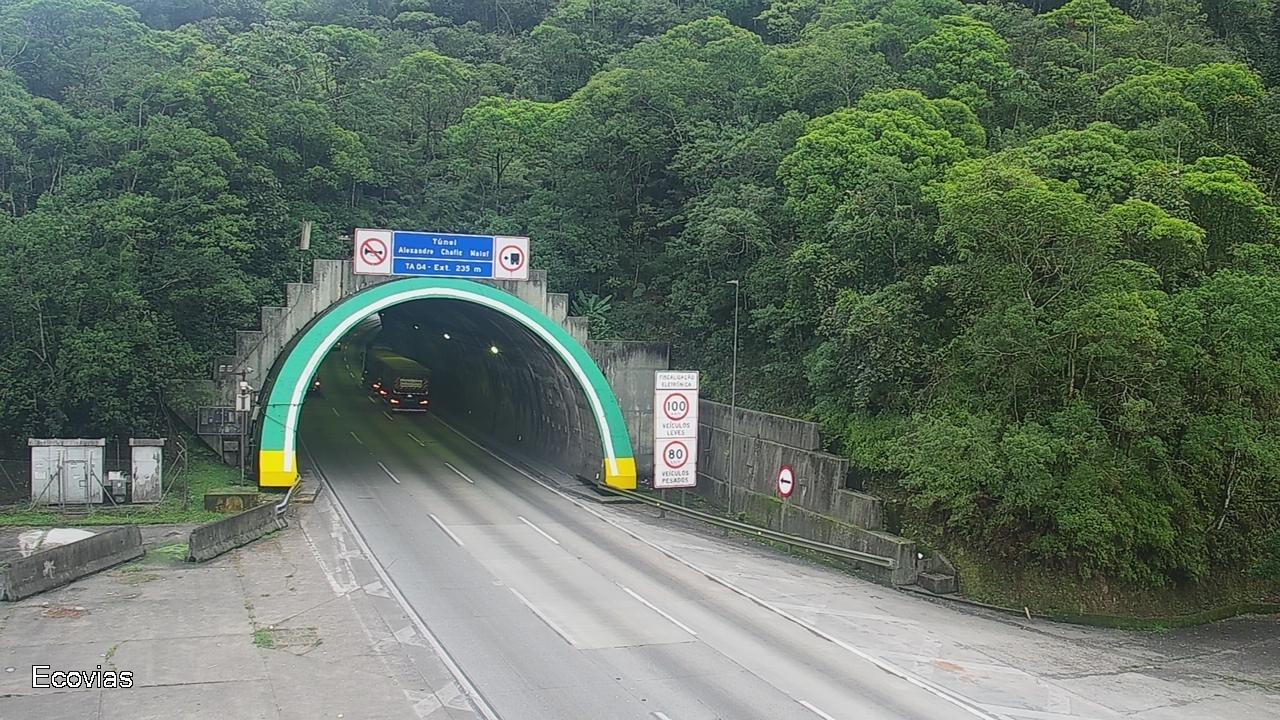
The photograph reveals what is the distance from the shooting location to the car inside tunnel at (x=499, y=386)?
38.2 m

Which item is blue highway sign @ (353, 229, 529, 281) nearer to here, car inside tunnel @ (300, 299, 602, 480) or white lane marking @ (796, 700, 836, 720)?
car inside tunnel @ (300, 299, 602, 480)

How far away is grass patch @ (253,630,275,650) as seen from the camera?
18.4 m

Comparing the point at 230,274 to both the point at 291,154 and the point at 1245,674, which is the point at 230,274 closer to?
the point at 291,154

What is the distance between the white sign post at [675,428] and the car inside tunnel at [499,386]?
4.90 metres

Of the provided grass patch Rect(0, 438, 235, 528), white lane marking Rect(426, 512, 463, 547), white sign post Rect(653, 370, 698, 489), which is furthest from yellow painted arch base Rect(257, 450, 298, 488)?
white sign post Rect(653, 370, 698, 489)

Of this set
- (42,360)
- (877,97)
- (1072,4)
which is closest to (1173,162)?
(877,97)

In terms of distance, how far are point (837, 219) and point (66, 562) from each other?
21.9 m

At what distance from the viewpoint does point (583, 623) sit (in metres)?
20.5

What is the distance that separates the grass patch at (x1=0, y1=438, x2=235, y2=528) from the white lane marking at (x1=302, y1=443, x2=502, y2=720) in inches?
164

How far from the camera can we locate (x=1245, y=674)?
2195 centimetres

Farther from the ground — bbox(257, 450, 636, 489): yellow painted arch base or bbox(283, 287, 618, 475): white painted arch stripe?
bbox(283, 287, 618, 475): white painted arch stripe

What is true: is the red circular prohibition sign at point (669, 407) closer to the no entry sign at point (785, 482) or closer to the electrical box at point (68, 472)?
the no entry sign at point (785, 482)

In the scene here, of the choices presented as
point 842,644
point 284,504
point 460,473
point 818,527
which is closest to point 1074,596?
point 818,527

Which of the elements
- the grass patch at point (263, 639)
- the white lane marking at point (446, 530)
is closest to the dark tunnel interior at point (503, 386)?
the white lane marking at point (446, 530)
